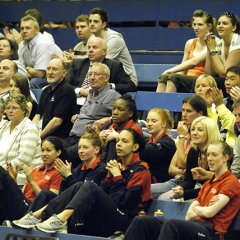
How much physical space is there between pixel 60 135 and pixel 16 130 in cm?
60

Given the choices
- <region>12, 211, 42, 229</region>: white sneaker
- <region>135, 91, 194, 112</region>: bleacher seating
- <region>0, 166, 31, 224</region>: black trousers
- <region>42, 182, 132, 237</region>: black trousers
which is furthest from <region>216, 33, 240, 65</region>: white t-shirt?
<region>12, 211, 42, 229</region>: white sneaker

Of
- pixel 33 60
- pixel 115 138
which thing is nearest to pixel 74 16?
pixel 33 60

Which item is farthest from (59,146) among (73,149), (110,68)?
(110,68)

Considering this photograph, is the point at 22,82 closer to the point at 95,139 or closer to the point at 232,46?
the point at 95,139

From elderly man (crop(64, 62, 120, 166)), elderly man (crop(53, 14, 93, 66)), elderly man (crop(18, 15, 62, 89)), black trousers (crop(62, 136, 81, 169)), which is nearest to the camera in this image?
black trousers (crop(62, 136, 81, 169))

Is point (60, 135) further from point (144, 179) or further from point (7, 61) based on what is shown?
point (144, 179)

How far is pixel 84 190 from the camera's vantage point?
5.51 m

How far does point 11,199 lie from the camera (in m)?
6.01

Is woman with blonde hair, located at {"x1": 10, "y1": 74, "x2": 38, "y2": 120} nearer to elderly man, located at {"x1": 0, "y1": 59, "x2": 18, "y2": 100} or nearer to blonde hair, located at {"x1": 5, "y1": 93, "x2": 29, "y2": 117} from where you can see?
elderly man, located at {"x1": 0, "y1": 59, "x2": 18, "y2": 100}

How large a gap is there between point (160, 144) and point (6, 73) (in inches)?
85.5

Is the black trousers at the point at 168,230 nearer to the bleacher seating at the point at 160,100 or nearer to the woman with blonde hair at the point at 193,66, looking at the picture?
the bleacher seating at the point at 160,100

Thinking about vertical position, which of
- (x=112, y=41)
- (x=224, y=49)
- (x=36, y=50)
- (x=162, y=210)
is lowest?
(x=162, y=210)

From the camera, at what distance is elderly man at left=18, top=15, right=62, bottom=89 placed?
332 inches

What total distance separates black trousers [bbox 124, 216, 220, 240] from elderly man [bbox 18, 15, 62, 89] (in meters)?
3.47
